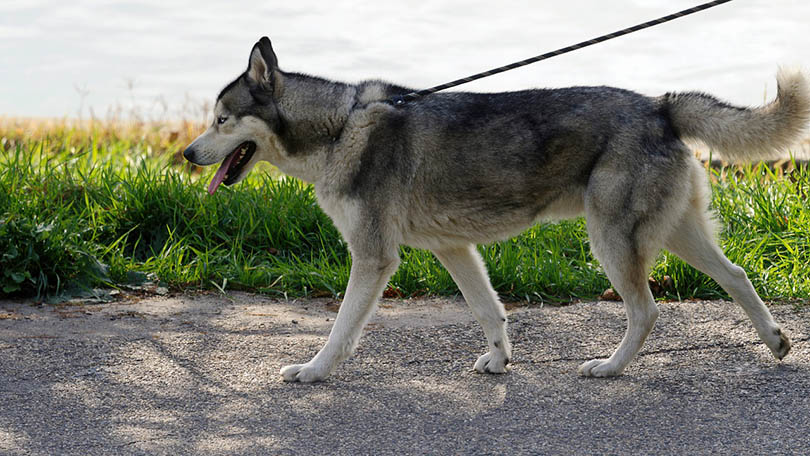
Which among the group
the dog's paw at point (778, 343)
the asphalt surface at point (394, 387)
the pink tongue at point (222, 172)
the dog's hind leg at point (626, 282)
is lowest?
the asphalt surface at point (394, 387)

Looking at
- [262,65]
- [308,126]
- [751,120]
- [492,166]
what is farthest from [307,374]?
[751,120]

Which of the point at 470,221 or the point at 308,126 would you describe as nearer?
the point at 470,221

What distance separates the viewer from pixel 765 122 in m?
4.55

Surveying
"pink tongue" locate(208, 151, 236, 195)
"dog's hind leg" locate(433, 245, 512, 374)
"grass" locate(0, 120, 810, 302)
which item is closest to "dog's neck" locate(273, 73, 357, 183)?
"pink tongue" locate(208, 151, 236, 195)

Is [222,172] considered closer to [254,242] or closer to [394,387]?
[394,387]

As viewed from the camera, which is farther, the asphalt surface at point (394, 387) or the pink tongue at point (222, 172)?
the pink tongue at point (222, 172)

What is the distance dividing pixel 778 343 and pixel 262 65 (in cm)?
317

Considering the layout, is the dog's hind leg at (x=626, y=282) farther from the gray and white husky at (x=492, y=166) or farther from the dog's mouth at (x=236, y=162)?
the dog's mouth at (x=236, y=162)

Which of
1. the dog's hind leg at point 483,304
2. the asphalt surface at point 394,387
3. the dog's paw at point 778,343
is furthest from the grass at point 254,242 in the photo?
the dog's hind leg at point 483,304

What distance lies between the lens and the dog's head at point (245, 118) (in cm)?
476

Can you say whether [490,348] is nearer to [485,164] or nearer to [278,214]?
[485,164]

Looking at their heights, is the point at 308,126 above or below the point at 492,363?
above

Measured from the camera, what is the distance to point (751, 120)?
456cm

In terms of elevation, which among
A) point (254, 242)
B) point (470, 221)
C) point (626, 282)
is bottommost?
point (254, 242)
